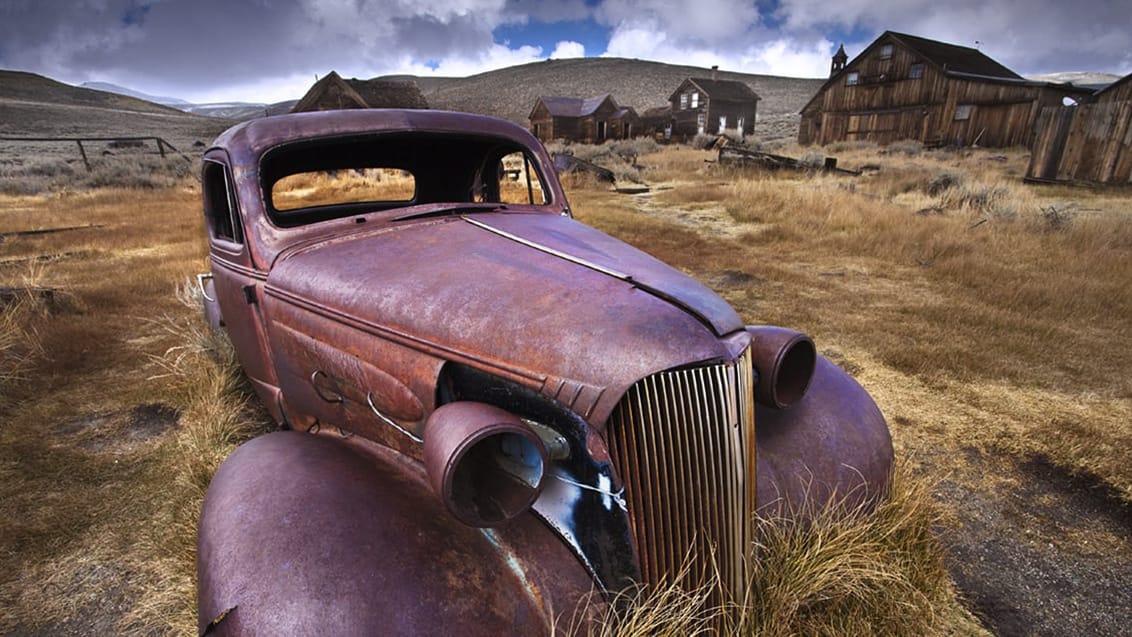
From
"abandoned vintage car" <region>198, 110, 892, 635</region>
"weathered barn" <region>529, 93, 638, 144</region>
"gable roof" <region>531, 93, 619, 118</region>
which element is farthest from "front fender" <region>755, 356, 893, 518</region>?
"gable roof" <region>531, 93, 619, 118</region>

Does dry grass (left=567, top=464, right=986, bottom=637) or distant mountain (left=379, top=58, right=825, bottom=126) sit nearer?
dry grass (left=567, top=464, right=986, bottom=637)

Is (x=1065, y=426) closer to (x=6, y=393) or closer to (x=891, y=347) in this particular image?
(x=891, y=347)

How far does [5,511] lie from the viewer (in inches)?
102

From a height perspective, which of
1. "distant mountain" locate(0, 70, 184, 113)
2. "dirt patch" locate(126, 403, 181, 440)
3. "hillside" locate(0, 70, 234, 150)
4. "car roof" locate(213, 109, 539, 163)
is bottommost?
"dirt patch" locate(126, 403, 181, 440)

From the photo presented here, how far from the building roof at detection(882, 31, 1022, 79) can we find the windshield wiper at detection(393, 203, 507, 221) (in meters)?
31.5

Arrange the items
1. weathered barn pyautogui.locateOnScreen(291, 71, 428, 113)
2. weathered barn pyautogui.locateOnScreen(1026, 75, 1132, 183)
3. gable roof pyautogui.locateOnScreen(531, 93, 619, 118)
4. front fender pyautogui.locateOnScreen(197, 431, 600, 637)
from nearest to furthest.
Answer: front fender pyautogui.locateOnScreen(197, 431, 600, 637)
weathered barn pyautogui.locateOnScreen(1026, 75, 1132, 183)
weathered barn pyautogui.locateOnScreen(291, 71, 428, 113)
gable roof pyautogui.locateOnScreen(531, 93, 619, 118)

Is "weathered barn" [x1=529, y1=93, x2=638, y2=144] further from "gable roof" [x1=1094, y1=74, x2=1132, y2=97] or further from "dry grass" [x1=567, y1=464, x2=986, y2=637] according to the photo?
"dry grass" [x1=567, y1=464, x2=986, y2=637]

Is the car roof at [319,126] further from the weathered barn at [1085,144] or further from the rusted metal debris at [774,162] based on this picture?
the weathered barn at [1085,144]

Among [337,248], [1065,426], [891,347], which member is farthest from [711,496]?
[891,347]

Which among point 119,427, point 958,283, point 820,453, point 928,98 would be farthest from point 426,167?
point 928,98

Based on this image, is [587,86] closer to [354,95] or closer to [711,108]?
[711,108]

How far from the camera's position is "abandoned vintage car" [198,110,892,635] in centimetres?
130

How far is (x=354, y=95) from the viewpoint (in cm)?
2006

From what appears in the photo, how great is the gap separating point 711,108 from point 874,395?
40346 mm
